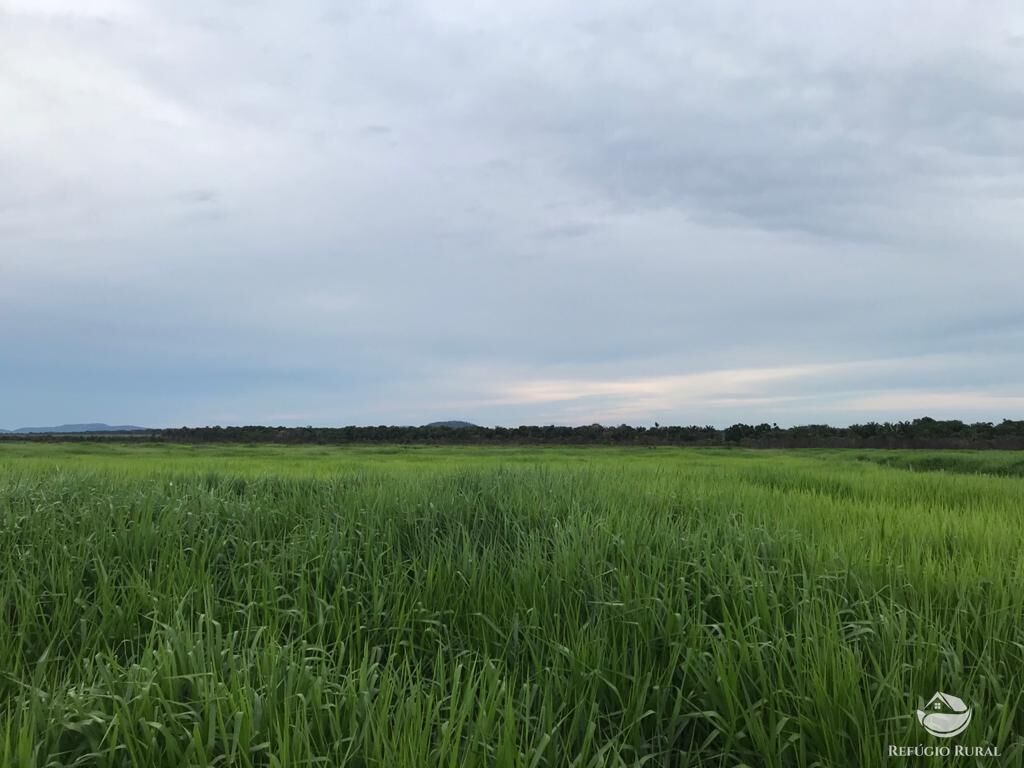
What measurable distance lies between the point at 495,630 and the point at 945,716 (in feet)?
6.22

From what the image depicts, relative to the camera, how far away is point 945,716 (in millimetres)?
2207

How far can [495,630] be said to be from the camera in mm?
3047

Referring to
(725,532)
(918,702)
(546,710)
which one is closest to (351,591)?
(546,710)

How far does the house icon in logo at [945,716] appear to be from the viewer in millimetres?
2146

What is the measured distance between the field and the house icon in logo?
0.17ft

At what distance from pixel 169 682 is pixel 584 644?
5.48 ft

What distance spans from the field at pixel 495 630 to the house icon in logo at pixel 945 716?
→ 0.17 feet

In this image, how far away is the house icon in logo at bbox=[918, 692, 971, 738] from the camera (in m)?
2.15

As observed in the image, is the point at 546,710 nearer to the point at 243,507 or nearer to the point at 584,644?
the point at 584,644

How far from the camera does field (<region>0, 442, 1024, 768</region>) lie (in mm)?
2068

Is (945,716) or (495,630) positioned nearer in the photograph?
(945,716)

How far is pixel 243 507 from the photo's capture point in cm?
541

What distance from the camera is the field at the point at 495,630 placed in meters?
2.07

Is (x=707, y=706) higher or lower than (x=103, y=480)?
lower
